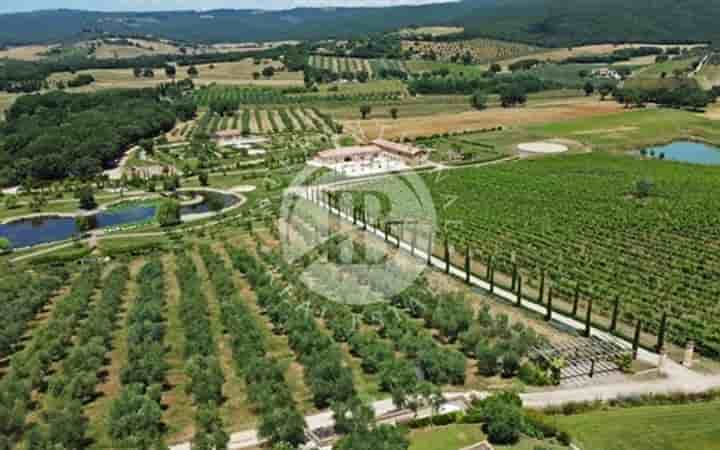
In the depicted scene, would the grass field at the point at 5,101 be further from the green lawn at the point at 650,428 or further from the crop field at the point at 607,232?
the green lawn at the point at 650,428

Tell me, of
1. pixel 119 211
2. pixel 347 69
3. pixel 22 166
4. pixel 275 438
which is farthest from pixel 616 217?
pixel 347 69

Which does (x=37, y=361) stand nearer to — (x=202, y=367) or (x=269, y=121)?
(x=202, y=367)

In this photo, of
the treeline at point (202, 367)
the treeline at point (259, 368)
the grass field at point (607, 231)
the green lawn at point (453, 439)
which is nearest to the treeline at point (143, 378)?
the treeline at point (202, 367)

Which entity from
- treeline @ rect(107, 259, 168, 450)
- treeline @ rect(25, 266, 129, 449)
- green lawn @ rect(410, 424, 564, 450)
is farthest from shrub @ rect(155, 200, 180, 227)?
green lawn @ rect(410, 424, 564, 450)

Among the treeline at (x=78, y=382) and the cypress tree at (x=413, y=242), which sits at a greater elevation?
the cypress tree at (x=413, y=242)

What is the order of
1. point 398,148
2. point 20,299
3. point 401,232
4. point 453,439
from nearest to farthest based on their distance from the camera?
point 453,439 < point 20,299 < point 401,232 < point 398,148

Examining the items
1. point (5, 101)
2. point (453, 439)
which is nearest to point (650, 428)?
point (453, 439)
